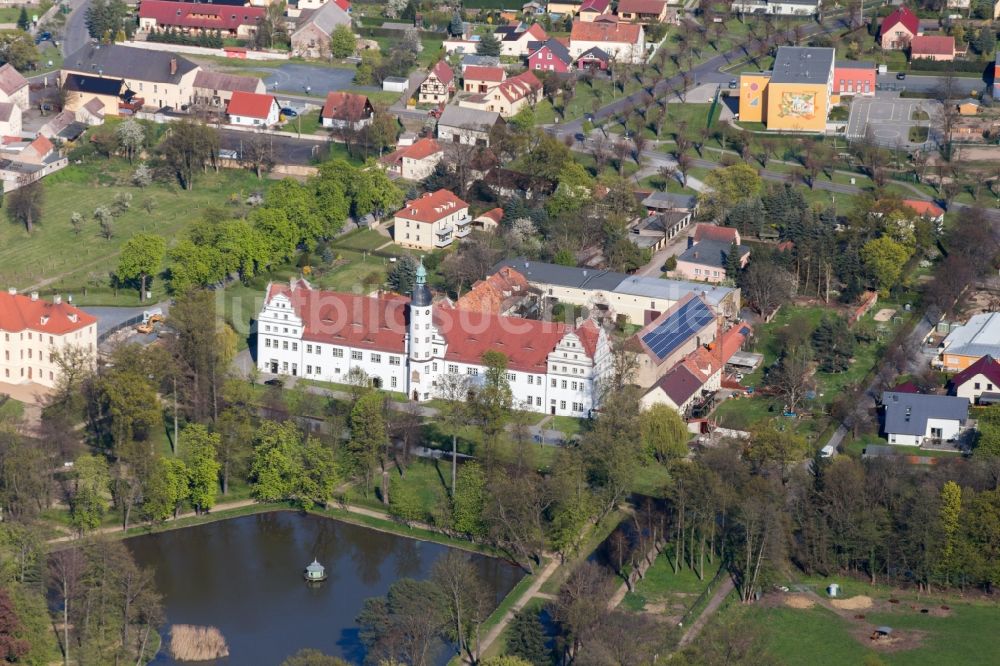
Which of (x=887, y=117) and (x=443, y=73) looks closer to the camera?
(x=887, y=117)

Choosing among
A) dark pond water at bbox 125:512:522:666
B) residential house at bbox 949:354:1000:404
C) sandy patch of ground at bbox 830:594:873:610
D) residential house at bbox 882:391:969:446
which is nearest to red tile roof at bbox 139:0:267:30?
dark pond water at bbox 125:512:522:666

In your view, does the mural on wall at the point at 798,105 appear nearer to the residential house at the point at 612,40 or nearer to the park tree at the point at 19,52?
the residential house at the point at 612,40

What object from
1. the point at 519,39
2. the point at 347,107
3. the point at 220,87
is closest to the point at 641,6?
the point at 519,39

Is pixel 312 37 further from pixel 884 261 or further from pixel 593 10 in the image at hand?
pixel 884 261

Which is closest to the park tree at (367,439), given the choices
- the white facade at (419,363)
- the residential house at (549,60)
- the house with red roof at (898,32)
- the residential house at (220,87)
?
the white facade at (419,363)

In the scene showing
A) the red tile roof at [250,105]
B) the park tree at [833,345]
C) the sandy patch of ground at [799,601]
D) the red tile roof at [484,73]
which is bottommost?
the sandy patch of ground at [799,601]

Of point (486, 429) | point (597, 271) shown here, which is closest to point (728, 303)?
point (597, 271)
